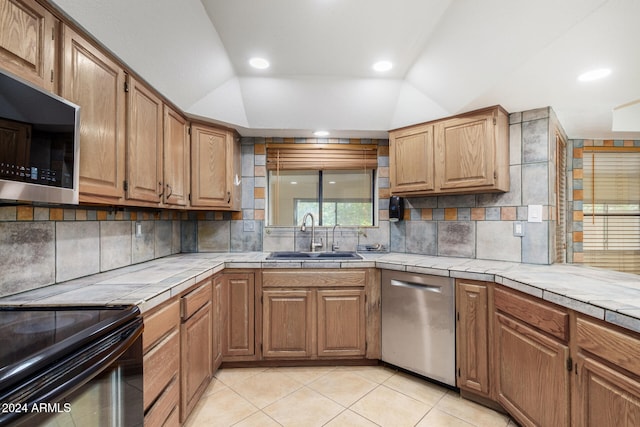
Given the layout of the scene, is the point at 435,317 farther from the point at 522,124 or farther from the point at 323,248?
the point at 522,124

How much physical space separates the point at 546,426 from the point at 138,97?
285 cm

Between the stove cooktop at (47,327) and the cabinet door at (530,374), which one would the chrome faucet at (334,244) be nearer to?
the cabinet door at (530,374)

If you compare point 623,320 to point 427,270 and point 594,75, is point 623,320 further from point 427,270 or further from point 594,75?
point 594,75

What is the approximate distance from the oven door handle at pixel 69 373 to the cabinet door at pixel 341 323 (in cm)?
152

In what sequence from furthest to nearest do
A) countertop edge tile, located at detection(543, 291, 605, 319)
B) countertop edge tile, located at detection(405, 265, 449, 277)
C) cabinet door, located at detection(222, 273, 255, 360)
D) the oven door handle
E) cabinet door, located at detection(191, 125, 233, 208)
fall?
1. cabinet door, located at detection(191, 125, 233, 208)
2. cabinet door, located at detection(222, 273, 255, 360)
3. countertop edge tile, located at detection(405, 265, 449, 277)
4. countertop edge tile, located at detection(543, 291, 605, 319)
5. the oven door handle

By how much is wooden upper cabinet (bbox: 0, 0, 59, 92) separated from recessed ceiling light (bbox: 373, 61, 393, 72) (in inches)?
73.7

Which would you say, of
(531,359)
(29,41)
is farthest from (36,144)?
(531,359)

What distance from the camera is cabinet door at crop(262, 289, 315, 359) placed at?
7.64ft

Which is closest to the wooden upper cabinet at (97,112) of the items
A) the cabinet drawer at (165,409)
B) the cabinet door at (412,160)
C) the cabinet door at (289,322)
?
the cabinet drawer at (165,409)

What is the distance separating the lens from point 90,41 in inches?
53.1

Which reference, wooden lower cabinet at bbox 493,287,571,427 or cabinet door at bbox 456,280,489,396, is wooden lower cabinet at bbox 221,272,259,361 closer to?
cabinet door at bbox 456,280,489,396

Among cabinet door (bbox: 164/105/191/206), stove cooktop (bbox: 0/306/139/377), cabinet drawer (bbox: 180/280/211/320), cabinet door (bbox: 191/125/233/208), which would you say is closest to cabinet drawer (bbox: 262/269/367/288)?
cabinet drawer (bbox: 180/280/211/320)

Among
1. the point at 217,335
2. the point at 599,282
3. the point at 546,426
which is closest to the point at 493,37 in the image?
the point at 599,282

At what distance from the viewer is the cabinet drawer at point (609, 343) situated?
1041 mm
